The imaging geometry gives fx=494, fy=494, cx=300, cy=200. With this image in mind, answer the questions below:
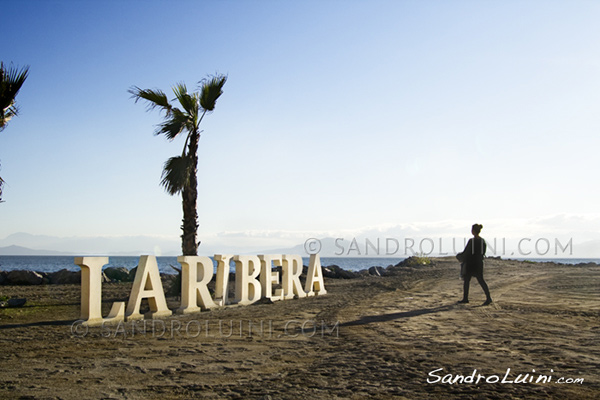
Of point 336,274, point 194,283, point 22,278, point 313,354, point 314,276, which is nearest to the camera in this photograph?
point 313,354

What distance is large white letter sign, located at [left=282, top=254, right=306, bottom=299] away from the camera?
1426 cm

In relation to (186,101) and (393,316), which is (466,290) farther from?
(186,101)

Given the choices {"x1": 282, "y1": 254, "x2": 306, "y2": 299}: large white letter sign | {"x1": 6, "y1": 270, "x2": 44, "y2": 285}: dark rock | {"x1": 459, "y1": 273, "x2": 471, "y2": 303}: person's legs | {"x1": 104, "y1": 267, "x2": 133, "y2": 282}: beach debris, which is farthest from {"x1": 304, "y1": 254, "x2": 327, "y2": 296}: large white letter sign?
{"x1": 104, "y1": 267, "x2": 133, "y2": 282}: beach debris

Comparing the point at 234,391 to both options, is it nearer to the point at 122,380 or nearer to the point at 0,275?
the point at 122,380

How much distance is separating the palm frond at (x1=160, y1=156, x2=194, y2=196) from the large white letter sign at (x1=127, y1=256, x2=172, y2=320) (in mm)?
4143

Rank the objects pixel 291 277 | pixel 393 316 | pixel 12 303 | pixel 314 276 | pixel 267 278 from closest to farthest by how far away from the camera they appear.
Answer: pixel 393 316
pixel 12 303
pixel 267 278
pixel 291 277
pixel 314 276

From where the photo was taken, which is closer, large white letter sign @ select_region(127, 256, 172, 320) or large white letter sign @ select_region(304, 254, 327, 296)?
large white letter sign @ select_region(127, 256, 172, 320)

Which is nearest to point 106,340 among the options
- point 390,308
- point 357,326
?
point 357,326

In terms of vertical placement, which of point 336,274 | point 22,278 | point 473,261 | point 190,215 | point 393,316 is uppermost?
point 190,215

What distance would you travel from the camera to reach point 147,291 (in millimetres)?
10148

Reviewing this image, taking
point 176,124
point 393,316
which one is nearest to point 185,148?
point 176,124

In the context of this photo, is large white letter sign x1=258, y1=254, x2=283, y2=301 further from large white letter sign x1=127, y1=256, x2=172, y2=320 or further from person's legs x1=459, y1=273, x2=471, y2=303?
person's legs x1=459, y1=273, x2=471, y2=303

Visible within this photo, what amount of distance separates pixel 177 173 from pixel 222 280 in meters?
3.62

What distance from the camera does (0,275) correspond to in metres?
21.4
